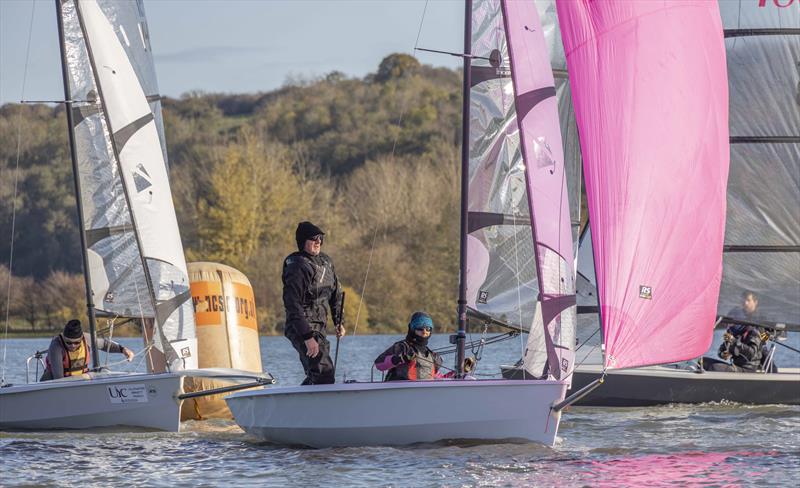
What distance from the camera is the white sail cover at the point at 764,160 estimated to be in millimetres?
16578

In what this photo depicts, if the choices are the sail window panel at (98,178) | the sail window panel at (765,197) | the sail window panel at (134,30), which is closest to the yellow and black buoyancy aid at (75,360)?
the sail window panel at (98,178)

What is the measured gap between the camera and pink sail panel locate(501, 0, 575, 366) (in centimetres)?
1163

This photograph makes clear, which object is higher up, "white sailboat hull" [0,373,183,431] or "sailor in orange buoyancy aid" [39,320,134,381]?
"sailor in orange buoyancy aid" [39,320,134,381]

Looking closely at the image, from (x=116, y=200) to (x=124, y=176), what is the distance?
0.63 meters

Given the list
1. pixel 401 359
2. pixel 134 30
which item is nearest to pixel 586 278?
pixel 134 30

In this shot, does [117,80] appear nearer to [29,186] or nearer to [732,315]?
[732,315]

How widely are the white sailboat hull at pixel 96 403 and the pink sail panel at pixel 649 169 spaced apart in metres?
4.25

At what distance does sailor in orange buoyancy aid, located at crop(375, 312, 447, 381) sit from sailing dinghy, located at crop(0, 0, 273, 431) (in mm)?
2274

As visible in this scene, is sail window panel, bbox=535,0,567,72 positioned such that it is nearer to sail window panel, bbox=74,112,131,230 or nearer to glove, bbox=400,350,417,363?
sail window panel, bbox=74,112,131,230

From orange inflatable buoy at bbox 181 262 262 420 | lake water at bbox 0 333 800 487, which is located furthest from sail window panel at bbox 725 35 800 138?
orange inflatable buoy at bbox 181 262 262 420

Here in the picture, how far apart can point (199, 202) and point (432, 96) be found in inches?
1563

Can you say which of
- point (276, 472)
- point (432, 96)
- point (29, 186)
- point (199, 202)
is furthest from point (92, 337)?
point (432, 96)

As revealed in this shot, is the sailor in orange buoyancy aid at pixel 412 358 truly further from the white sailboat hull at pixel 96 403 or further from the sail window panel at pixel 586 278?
the sail window panel at pixel 586 278

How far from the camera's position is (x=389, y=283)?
154 feet
